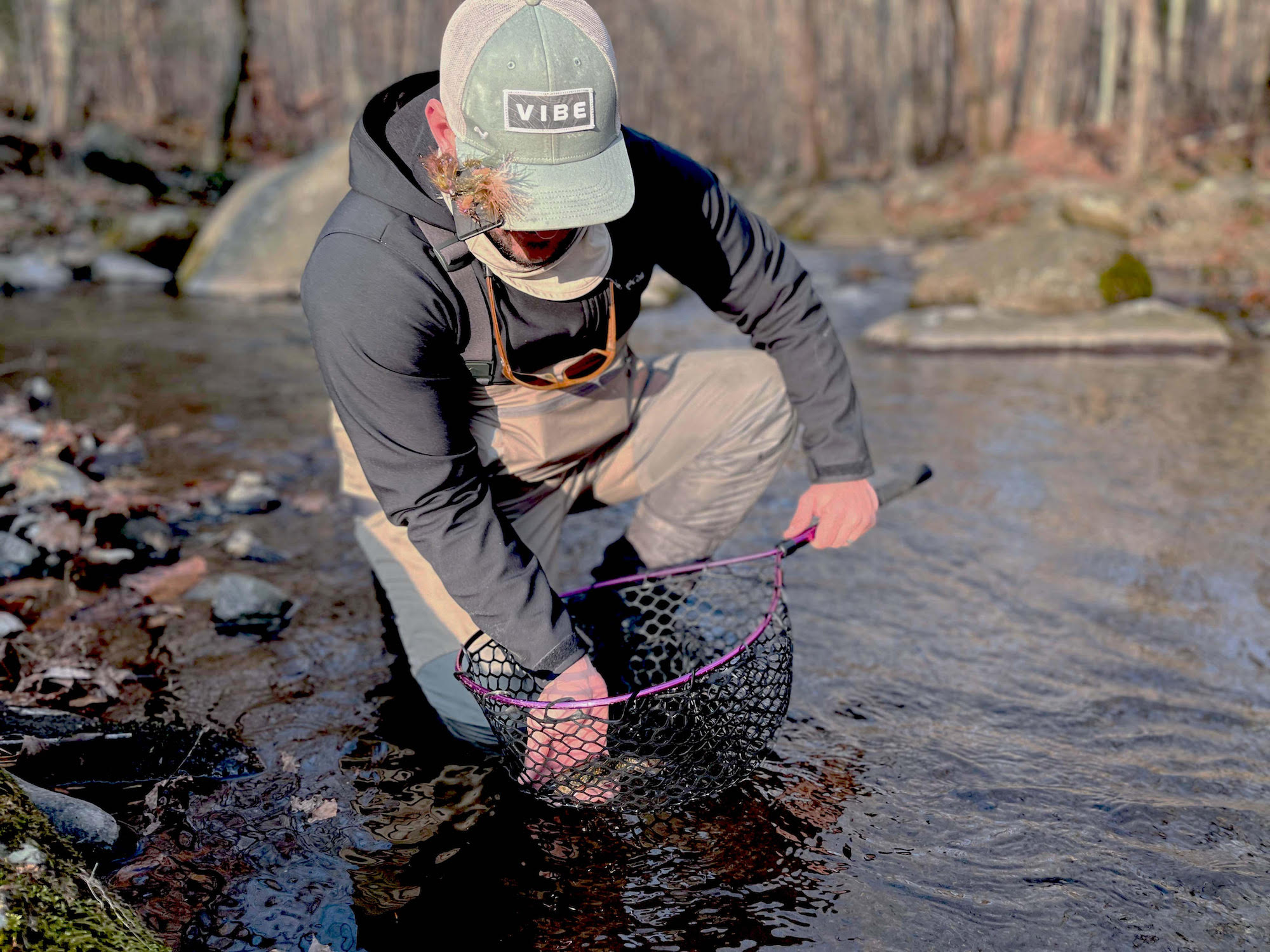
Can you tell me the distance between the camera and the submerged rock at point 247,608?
126 inches

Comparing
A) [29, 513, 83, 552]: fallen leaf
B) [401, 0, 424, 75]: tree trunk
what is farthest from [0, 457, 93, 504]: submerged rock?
[401, 0, 424, 75]: tree trunk

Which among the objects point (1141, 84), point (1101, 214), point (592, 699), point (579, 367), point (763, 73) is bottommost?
point (1101, 214)

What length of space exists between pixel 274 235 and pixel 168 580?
9039 mm

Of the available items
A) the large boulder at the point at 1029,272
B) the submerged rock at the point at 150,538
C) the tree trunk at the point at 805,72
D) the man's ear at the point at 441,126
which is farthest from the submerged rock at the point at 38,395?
the tree trunk at the point at 805,72

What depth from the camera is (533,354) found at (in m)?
2.44

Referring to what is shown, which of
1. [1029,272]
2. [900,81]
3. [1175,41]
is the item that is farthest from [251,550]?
[900,81]

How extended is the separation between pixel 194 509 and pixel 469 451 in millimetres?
2464

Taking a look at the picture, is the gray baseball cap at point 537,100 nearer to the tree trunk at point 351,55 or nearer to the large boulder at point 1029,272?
the large boulder at point 1029,272

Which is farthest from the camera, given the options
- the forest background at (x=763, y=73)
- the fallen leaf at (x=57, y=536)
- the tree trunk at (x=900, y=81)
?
the tree trunk at (x=900, y=81)

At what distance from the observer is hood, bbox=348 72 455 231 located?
218 cm

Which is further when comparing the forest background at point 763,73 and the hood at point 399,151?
the forest background at point 763,73

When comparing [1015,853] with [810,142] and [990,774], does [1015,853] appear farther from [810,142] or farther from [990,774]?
[810,142]

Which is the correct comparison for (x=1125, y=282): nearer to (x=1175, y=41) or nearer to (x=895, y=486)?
(x=895, y=486)

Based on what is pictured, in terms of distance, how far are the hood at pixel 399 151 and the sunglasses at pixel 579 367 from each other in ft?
1.09
